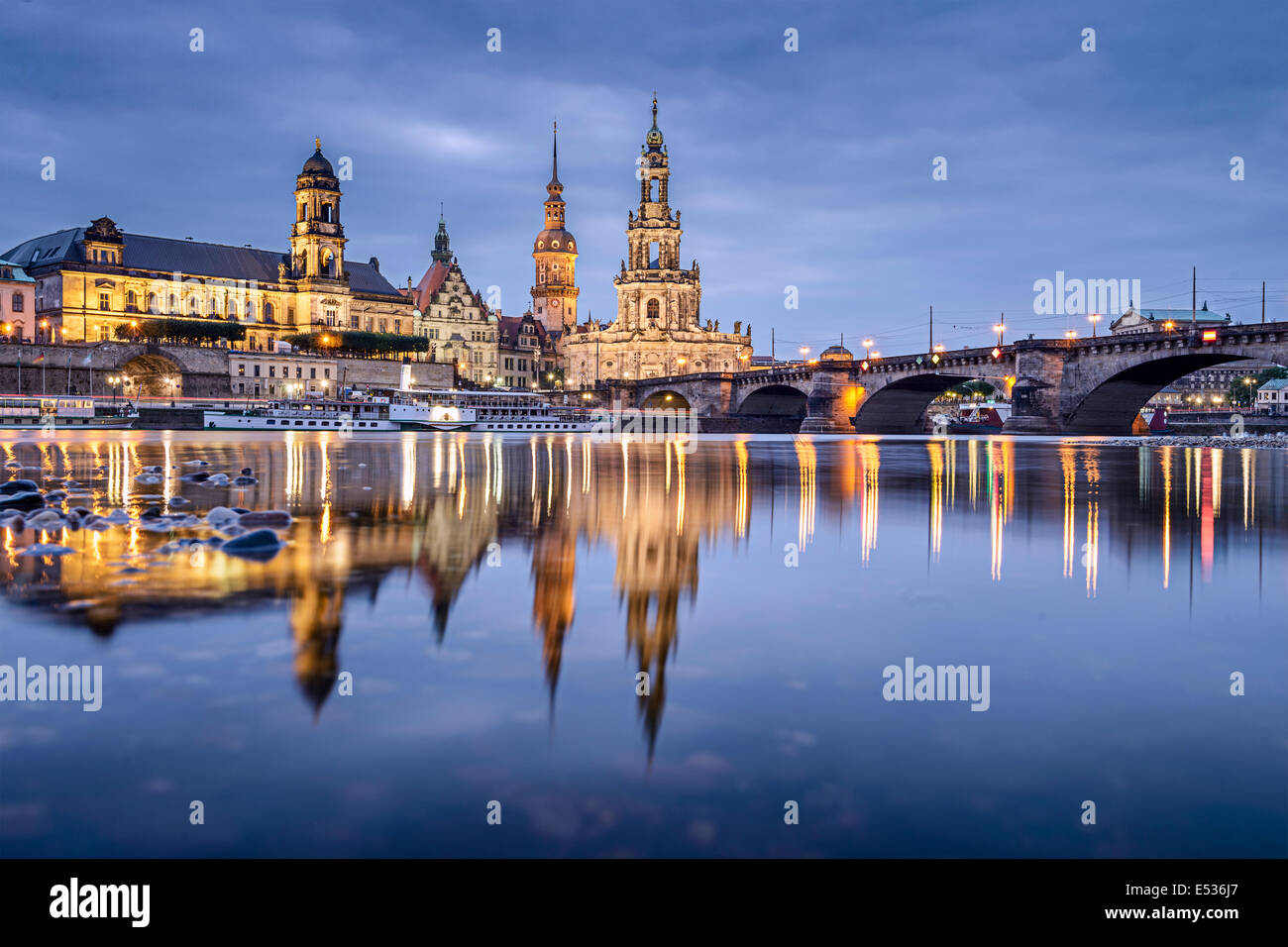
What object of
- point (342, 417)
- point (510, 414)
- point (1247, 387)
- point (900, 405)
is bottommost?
point (342, 417)

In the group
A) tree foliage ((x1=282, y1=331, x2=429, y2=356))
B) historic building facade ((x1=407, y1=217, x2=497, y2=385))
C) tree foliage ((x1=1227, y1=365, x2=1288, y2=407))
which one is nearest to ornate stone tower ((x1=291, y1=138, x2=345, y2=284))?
tree foliage ((x1=282, y1=331, x2=429, y2=356))

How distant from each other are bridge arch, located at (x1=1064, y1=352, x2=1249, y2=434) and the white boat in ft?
139

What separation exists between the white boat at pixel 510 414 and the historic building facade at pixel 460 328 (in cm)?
2882

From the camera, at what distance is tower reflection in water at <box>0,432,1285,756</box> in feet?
21.9

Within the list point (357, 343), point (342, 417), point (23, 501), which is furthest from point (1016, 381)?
point (357, 343)

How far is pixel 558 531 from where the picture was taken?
1166 centimetres

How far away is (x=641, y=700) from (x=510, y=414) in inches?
3308

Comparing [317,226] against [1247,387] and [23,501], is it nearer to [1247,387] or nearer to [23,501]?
[23,501]

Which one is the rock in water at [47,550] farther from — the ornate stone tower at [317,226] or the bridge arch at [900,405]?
the ornate stone tower at [317,226]

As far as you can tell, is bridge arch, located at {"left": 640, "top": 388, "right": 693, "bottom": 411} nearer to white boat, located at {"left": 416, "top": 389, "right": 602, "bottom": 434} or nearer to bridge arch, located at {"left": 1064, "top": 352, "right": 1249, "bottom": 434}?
white boat, located at {"left": 416, "top": 389, "right": 602, "bottom": 434}

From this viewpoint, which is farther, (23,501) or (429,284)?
(429,284)

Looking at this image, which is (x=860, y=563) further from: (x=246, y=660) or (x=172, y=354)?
(x=172, y=354)
